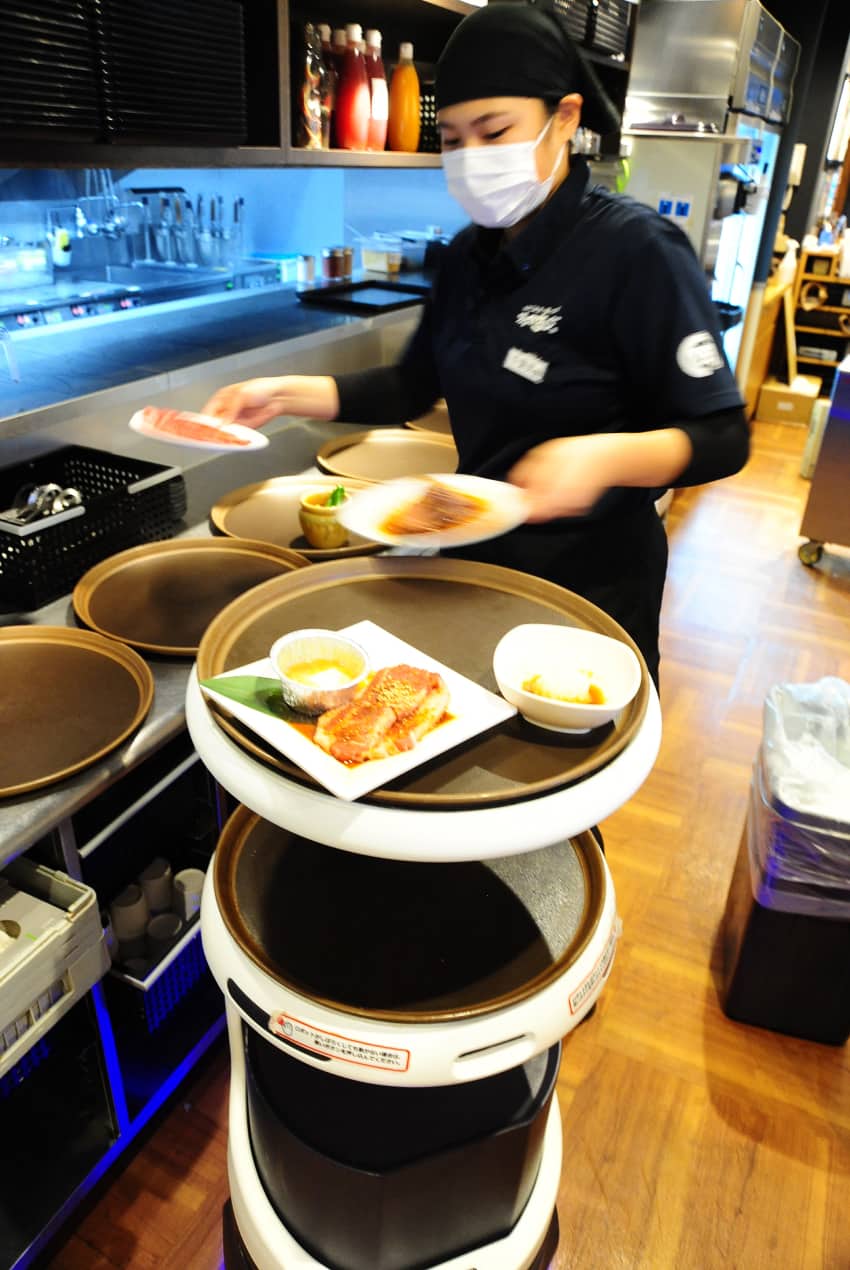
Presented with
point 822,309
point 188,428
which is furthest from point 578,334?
point 822,309

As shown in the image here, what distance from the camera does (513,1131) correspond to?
1.14 metres

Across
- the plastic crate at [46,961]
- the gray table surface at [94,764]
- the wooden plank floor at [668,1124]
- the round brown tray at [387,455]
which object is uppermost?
the round brown tray at [387,455]

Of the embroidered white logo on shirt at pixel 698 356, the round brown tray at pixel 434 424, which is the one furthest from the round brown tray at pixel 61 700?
the round brown tray at pixel 434 424

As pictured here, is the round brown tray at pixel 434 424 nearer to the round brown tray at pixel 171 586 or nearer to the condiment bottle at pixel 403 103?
the condiment bottle at pixel 403 103

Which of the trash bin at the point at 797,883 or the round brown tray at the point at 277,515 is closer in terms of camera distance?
the trash bin at the point at 797,883

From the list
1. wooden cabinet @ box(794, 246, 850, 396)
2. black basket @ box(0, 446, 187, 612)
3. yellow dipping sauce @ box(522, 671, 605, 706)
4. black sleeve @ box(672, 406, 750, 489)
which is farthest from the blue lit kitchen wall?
wooden cabinet @ box(794, 246, 850, 396)

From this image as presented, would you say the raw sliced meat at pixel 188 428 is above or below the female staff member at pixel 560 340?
below

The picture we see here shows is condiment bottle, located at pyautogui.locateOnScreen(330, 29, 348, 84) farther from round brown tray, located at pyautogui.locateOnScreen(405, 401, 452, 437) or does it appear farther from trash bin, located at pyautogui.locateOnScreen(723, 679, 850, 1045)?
trash bin, located at pyautogui.locateOnScreen(723, 679, 850, 1045)

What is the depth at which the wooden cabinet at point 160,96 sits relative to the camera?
1233 mm

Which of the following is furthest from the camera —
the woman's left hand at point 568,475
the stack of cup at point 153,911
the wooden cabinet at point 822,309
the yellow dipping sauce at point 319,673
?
the wooden cabinet at point 822,309

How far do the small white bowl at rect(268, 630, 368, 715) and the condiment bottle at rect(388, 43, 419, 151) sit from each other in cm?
180

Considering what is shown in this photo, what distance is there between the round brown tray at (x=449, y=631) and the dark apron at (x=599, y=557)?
0.63 ft

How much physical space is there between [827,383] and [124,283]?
6.19 meters

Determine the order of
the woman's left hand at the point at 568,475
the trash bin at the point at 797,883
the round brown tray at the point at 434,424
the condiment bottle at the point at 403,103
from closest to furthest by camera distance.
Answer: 1. the woman's left hand at the point at 568,475
2. the trash bin at the point at 797,883
3. the condiment bottle at the point at 403,103
4. the round brown tray at the point at 434,424
